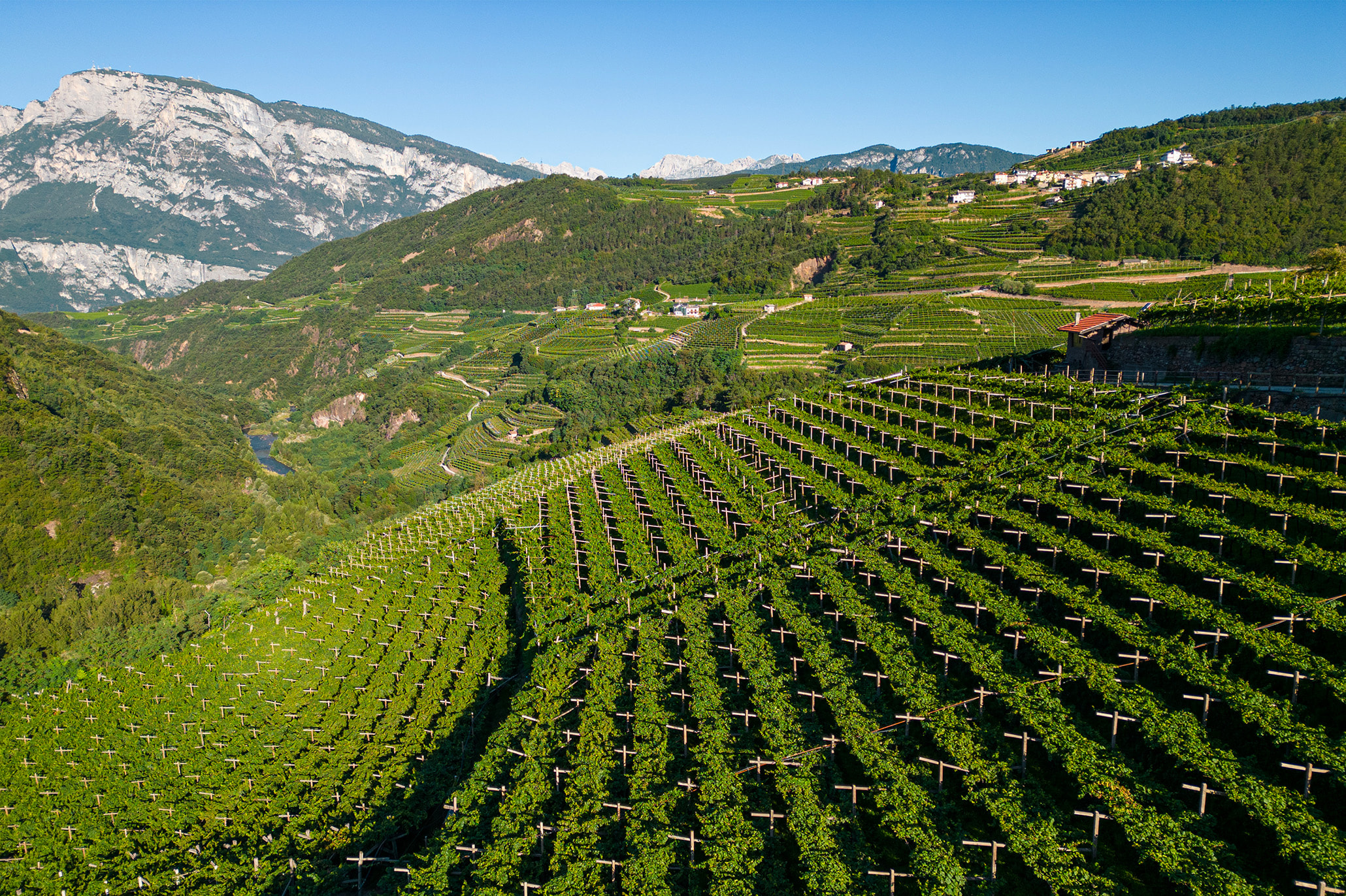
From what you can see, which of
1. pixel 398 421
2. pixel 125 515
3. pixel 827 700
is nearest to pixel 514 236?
pixel 398 421

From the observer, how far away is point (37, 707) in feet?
111

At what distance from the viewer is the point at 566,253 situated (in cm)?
17400

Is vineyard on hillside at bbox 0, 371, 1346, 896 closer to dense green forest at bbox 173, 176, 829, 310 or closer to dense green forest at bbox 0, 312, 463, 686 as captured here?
→ dense green forest at bbox 0, 312, 463, 686

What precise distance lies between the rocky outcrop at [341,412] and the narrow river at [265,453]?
792cm

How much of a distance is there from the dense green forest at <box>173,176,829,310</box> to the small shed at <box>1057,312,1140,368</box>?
9688 cm

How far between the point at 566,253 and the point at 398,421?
79463 millimetres

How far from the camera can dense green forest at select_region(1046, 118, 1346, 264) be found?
80.4m

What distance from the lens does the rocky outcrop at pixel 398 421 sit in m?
106

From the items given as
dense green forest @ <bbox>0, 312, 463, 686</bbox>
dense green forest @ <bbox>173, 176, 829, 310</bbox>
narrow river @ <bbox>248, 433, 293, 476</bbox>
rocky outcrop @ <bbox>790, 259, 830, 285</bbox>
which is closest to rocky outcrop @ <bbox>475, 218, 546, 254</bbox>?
dense green forest @ <bbox>173, 176, 829, 310</bbox>

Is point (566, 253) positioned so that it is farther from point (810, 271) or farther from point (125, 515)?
point (125, 515)

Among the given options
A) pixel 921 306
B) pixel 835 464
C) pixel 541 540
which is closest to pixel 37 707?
pixel 541 540

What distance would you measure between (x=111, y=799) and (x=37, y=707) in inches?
468

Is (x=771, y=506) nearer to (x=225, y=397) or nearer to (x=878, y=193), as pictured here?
(x=878, y=193)

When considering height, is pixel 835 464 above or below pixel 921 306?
below
